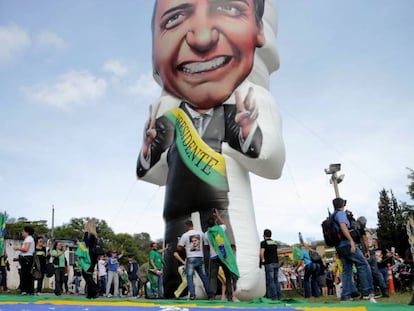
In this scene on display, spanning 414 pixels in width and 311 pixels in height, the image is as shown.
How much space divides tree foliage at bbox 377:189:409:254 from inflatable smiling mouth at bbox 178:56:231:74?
18.0m

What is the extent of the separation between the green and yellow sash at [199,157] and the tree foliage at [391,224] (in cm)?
1797

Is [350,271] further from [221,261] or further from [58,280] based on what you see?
[58,280]

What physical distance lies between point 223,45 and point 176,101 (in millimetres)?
1702

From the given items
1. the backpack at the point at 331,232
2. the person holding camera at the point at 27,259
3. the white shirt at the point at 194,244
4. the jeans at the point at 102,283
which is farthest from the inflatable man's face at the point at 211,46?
the jeans at the point at 102,283

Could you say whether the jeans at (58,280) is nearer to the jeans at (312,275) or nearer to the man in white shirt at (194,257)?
the man in white shirt at (194,257)

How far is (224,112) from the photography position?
992 cm

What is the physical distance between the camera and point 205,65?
404 inches

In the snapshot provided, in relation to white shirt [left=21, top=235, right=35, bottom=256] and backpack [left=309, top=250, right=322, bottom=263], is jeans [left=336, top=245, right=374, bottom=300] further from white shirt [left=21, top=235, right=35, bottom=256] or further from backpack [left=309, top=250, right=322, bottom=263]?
white shirt [left=21, top=235, right=35, bottom=256]

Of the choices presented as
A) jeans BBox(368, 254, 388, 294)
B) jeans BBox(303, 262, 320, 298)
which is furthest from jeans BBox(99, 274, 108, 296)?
jeans BBox(368, 254, 388, 294)

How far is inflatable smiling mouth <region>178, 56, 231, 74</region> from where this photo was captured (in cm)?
1013

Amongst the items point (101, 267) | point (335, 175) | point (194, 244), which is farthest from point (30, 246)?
point (335, 175)

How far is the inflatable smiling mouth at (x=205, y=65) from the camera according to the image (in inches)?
399

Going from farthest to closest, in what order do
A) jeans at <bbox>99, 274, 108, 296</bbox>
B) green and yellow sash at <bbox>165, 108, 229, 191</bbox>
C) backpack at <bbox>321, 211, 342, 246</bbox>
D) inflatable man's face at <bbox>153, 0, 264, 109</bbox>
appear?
jeans at <bbox>99, 274, 108, 296</bbox>, inflatable man's face at <bbox>153, 0, 264, 109</bbox>, green and yellow sash at <bbox>165, 108, 229, 191</bbox>, backpack at <bbox>321, 211, 342, 246</bbox>

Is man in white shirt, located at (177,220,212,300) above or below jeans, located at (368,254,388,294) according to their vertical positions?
above
